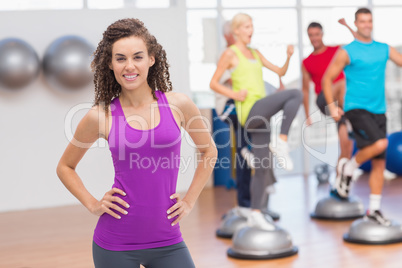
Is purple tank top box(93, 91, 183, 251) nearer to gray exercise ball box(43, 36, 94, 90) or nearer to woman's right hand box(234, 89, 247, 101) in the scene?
woman's right hand box(234, 89, 247, 101)

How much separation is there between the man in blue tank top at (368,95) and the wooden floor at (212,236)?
1.38 ft

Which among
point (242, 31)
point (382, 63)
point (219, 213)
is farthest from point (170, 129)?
point (219, 213)

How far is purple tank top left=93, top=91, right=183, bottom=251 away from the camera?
169cm

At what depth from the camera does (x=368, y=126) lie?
12.0 feet

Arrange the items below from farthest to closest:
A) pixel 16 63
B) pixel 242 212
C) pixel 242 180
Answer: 1. pixel 16 63
2. pixel 242 180
3. pixel 242 212

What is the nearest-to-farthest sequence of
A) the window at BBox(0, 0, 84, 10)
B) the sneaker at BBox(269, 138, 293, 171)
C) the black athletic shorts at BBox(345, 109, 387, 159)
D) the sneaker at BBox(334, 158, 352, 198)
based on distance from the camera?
the sneaker at BBox(269, 138, 293, 171) < the black athletic shorts at BBox(345, 109, 387, 159) < the sneaker at BBox(334, 158, 352, 198) < the window at BBox(0, 0, 84, 10)

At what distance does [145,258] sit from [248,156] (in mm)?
2106

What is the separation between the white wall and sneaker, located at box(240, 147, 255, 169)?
234 centimetres

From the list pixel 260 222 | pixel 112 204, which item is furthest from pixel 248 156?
pixel 112 204

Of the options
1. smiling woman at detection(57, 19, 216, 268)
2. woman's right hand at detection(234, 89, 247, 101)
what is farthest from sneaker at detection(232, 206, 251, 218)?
smiling woman at detection(57, 19, 216, 268)

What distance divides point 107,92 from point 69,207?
4140 millimetres

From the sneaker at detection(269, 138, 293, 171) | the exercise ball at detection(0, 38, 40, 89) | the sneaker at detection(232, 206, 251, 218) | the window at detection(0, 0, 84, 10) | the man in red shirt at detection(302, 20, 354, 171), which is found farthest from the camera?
the window at detection(0, 0, 84, 10)

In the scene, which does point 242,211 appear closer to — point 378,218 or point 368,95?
point 378,218

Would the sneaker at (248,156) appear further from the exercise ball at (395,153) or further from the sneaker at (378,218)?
the exercise ball at (395,153)
